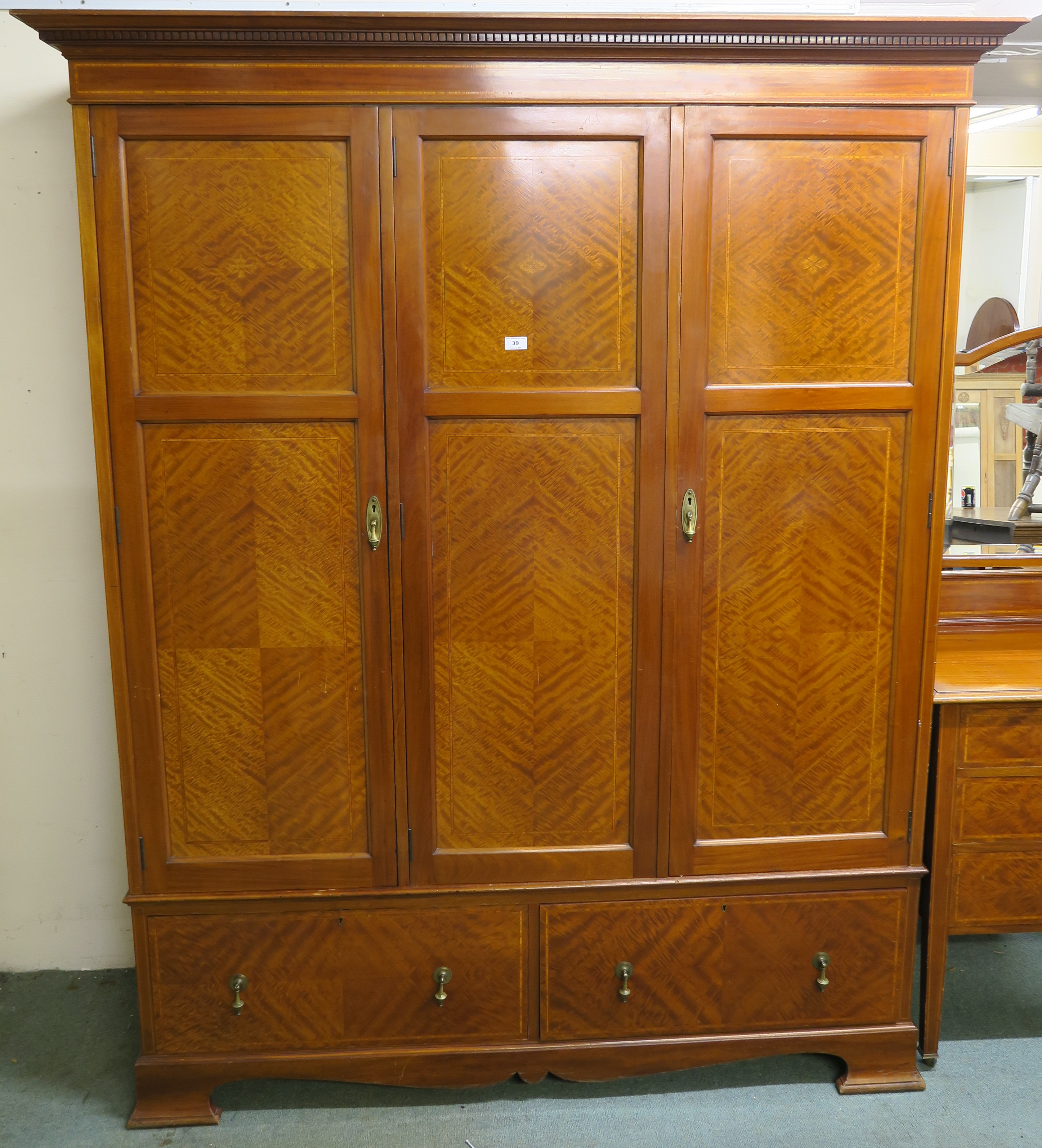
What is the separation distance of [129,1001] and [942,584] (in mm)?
2410

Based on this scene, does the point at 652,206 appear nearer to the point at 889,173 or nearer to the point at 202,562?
the point at 889,173

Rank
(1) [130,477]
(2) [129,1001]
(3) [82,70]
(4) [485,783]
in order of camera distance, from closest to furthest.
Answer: (3) [82,70] < (1) [130,477] < (4) [485,783] < (2) [129,1001]

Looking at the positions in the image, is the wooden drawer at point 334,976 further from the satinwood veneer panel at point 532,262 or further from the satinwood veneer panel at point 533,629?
the satinwood veneer panel at point 532,262

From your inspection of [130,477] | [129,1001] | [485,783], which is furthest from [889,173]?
[129,1001]

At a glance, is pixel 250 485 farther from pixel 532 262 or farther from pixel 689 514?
pixel 689 514

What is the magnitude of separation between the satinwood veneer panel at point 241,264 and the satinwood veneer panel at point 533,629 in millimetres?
319

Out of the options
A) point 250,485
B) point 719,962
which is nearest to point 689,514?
point 250,485

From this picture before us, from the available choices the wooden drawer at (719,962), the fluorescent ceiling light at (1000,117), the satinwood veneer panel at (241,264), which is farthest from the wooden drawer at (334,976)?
the fluorescent ceiling light at (1000,117)

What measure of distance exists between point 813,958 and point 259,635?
1441 millimetres

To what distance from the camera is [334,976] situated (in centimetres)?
200

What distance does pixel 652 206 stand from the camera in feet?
5.88

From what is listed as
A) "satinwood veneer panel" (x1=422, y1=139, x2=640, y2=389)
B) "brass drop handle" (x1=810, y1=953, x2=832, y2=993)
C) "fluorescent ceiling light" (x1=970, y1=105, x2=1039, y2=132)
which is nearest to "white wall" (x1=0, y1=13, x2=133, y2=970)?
"satinwood veneer panel" (x1=422, y1=139, x2=640, y2=389)

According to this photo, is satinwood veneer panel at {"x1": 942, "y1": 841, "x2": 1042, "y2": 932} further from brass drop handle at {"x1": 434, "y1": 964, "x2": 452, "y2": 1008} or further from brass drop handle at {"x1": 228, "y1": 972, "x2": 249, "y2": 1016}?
brass drop handle at {"x1": 228, "y1": 972, "x2": 249, "y2": 1016}

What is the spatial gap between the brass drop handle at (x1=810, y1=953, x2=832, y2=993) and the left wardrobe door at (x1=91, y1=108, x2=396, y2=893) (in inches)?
38.7
